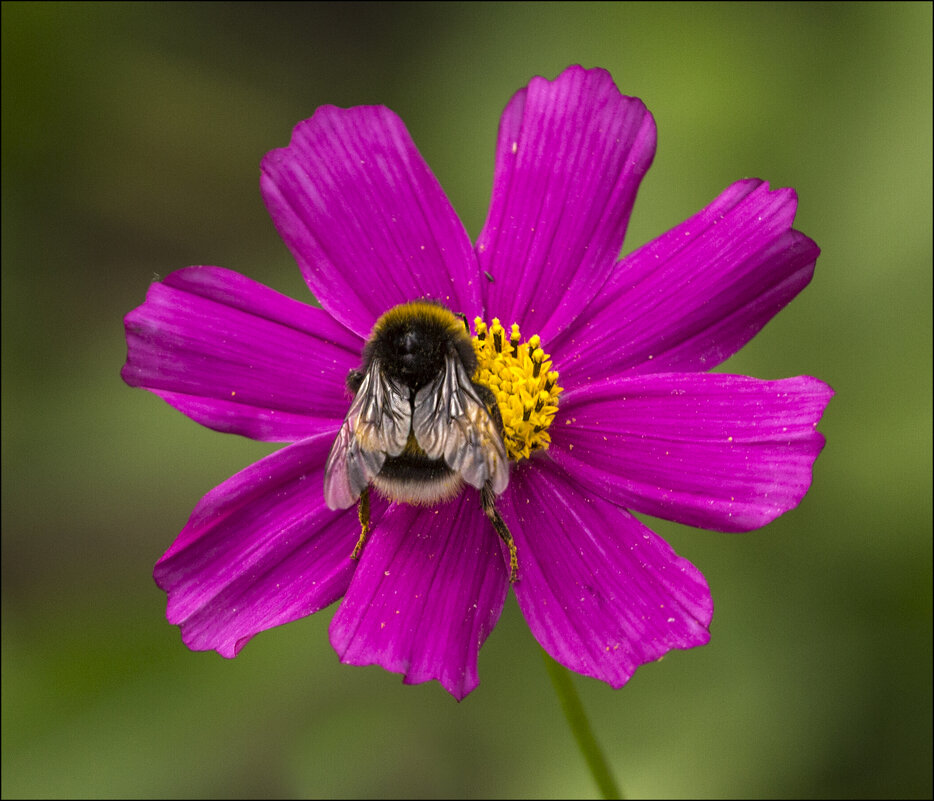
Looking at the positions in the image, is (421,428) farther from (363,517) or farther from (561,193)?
(561,193)

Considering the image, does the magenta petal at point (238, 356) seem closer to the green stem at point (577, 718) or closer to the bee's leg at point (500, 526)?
the bee's leg at point (500, 526)

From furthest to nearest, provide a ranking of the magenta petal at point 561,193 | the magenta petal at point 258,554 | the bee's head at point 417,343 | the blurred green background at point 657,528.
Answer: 1. the blurred green background at point 657,528
2. the magenta petal at point 561,193
3. the magenta petal at point 258,554
4. the bee's head at point 417,343

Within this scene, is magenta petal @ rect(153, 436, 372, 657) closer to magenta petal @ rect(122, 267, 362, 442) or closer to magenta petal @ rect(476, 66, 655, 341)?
magenta petal @ rect(122, 267, 362, 442)

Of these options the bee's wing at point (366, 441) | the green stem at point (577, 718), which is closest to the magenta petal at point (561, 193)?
the bee's wing at point (366, 441)

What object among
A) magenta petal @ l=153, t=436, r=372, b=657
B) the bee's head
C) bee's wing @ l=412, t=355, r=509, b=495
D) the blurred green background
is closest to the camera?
bee's wing @ l=412, t=355, r=509, b=495

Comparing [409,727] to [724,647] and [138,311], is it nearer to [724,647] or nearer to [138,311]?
[724,647]

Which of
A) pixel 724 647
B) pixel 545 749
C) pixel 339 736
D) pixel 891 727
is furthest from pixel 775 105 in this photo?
pixel 339 736

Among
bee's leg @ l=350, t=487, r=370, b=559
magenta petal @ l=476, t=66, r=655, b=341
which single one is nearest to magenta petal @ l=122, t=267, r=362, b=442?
bee's leg @ l=350, t=487, r=370, b=559
